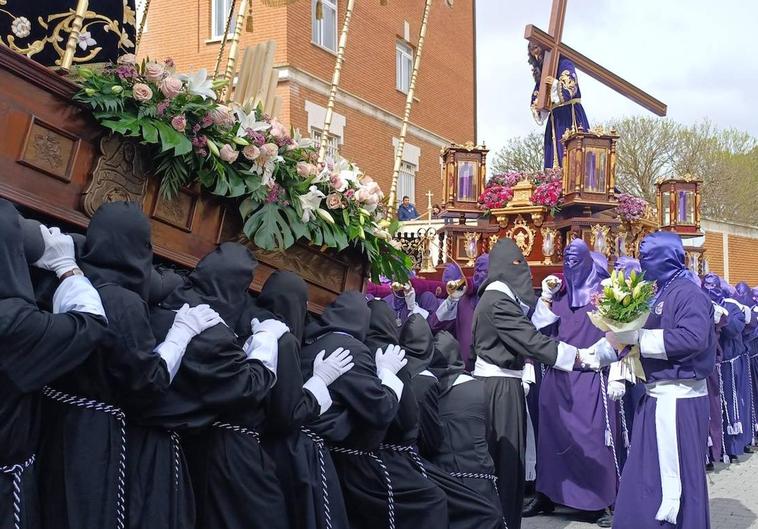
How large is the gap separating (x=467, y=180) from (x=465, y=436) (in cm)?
571

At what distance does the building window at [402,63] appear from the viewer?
756 inches

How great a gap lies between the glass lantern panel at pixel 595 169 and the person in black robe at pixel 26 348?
7542 mm

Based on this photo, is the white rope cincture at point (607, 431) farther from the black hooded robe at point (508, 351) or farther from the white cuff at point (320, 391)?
the white cuff at point (320, 391)

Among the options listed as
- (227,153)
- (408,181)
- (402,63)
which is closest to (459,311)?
(227,153)

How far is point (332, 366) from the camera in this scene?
4129mm

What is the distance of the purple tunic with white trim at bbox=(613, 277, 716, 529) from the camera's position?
5215 mm

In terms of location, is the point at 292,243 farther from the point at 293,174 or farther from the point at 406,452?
the point at 406,452

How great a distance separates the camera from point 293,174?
4461mm

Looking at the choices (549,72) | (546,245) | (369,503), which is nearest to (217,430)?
(369,503)

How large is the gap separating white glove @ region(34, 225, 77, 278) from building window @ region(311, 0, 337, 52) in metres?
13.9

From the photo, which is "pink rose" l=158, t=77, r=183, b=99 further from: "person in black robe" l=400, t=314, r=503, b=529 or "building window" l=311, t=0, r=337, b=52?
"building window" l=311, t=0, r=337, b=52

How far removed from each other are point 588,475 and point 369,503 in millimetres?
3038

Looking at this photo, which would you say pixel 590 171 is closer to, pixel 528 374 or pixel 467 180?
pixel 467 180

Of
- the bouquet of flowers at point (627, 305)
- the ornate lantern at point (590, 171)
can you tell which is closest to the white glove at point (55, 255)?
the bouquet of flowers at point (627, 305)
